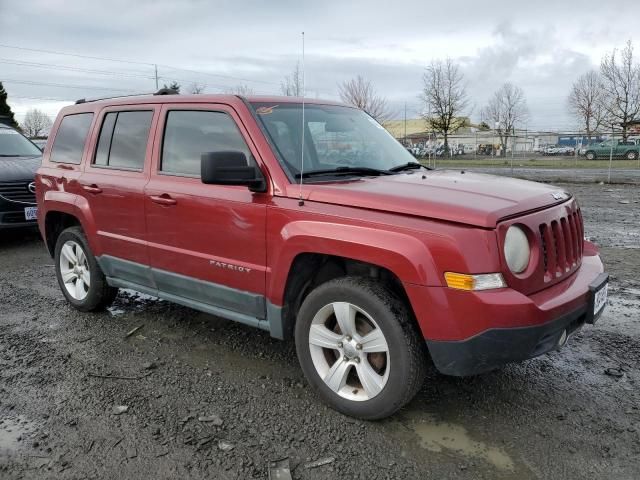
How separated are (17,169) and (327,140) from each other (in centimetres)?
618

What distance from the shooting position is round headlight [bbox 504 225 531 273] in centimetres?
275

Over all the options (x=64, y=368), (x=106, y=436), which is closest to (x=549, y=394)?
(x=106, y=436)

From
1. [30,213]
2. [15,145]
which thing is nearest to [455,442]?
[30,213]

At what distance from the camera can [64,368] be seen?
3936mm

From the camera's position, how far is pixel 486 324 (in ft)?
8.71

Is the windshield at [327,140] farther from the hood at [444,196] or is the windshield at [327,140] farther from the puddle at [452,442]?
the puddle at [452,442]

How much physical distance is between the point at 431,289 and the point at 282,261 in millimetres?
974

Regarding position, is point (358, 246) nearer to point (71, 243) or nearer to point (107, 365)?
point (107, 365)

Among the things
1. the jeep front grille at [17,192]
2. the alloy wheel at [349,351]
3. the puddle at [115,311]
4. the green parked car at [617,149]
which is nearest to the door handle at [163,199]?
the alloy wheel at [349,351]

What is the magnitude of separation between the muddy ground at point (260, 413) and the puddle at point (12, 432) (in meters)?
0.01

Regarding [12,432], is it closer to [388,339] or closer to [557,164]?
[388,339]

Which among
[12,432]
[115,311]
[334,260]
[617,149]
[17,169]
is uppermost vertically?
[617,149]

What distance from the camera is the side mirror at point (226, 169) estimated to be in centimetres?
317

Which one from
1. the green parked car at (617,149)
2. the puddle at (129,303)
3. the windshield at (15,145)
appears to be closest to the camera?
the puddle at (129,303)
